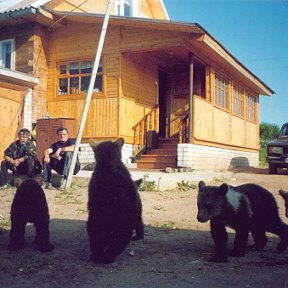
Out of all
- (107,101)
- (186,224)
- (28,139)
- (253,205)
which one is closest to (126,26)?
(107,101)

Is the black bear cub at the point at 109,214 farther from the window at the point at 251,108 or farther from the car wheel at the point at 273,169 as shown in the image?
the window at the point at 251,108

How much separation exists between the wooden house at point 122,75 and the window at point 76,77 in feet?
0.13

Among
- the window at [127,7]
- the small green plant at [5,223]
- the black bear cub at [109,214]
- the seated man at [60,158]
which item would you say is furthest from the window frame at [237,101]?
the black bear cub at [109,214]

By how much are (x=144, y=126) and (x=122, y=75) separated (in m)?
2.46

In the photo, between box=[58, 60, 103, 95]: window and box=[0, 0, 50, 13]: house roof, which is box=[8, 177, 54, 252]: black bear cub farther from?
box=[0, 0, 50, 13]: house roof

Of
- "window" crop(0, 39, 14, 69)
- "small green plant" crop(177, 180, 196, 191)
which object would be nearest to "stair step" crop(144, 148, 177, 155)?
"small green plant" crop(177, 180, 196, 191)

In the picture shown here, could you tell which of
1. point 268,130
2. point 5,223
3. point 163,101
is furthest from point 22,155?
point 268,130

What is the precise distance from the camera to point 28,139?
929 cm

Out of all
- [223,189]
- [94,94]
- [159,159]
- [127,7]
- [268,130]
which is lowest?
[223,189]

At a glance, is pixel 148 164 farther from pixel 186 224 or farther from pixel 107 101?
pixel 186 224

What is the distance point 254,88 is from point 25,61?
1316cm

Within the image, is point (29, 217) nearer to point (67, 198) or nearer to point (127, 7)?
point (67, 198)

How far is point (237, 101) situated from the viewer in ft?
65.0

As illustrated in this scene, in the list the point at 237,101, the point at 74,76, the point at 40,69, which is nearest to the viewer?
the point at 74,76
